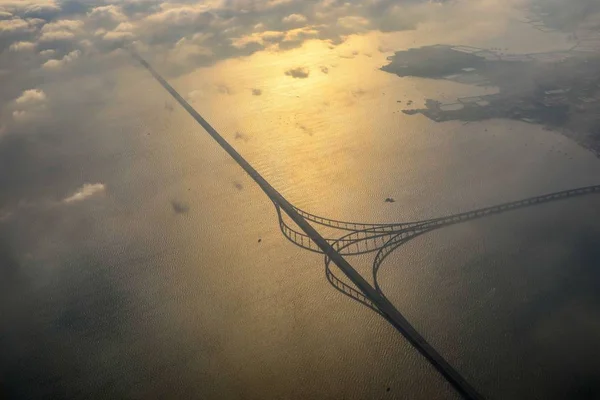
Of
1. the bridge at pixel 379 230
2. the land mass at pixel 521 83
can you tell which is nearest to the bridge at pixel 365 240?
the bridge at pixel 379 230

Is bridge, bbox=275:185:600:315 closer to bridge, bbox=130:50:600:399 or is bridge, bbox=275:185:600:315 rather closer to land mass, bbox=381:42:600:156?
bridge, bbox=130:50:600:399

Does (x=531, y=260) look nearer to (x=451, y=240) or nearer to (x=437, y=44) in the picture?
(x=451, y=240)

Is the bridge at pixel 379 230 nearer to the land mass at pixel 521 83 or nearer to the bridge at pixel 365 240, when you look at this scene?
the bridge at pixel 365 240

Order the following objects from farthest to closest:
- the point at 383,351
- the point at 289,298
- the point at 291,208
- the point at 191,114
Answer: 1. the point at 191,114
2. the point at 291,208
3. the point at 289,298
4. the point at 383,351

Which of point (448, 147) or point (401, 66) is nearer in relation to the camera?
point (448, 147)

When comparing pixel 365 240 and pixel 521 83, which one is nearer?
pixel 365 240

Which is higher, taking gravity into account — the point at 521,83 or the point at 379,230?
the point at 379,230

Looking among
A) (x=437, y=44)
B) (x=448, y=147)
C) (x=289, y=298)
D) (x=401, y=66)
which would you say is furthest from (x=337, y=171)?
(x=437, y=44)

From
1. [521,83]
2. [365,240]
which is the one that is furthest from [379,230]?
[521,83]

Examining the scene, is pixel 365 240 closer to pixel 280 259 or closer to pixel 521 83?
pixel 280 259
